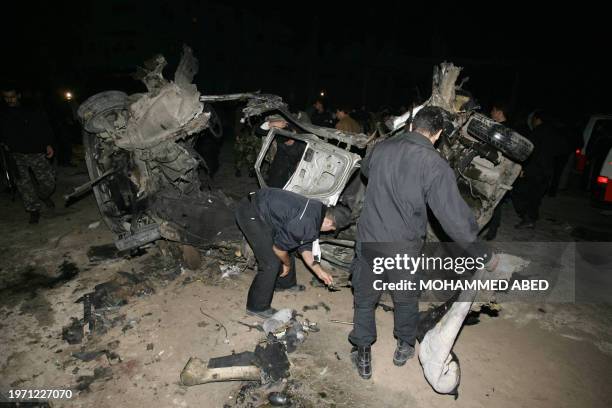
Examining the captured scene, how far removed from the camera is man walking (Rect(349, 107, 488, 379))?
7.34 ft

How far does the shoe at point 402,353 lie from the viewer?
9.32 feet

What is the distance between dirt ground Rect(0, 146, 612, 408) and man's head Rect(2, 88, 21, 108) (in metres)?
2.45

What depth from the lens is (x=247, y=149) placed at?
7.50m

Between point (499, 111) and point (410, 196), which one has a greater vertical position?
point (499, 111)

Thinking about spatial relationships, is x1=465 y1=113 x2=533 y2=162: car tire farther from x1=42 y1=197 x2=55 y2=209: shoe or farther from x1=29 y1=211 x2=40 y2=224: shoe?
x1=42 y1=197 x2=55 y2=209: shoe

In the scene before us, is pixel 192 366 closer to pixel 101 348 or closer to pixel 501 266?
pixel 101 348

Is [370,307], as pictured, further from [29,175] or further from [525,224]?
[29,175]

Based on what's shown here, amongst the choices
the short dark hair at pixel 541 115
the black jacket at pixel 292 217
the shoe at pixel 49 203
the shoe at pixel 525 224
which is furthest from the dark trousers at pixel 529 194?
the shoe at pixel 49 203

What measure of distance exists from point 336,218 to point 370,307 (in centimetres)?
95

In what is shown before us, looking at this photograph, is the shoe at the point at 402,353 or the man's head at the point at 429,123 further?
the shoe at the point at 402,353

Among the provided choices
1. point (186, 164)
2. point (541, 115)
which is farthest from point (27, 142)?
point (541, 115)

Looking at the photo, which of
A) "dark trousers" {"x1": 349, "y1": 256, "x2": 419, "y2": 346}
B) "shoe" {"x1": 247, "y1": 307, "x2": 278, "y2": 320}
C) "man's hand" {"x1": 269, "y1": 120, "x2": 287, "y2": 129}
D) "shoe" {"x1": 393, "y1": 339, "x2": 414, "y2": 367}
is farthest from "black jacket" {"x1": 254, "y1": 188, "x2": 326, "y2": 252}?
"man's hand" {"x1": 269, "y1": 120, "x2": 287, "y2": 129}

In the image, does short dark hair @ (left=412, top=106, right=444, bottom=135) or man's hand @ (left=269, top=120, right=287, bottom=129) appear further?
man's hand @ (left=269, top=120, right=287, bottom=129)

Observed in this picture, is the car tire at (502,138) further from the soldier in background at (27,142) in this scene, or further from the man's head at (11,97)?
the man's head at (11,97)
